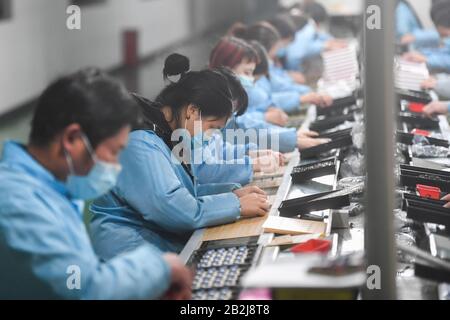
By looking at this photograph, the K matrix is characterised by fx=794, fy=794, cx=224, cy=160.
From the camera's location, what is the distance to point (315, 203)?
2609 mm

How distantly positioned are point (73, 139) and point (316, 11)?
21.9 feet

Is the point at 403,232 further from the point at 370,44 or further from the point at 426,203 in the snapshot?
the point at 370,44

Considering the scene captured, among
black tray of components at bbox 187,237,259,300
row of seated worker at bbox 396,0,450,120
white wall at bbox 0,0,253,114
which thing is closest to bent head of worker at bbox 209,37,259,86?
row of seated worker at bbox 396,0,450,120

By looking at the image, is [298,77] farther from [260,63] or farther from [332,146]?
[332,146]

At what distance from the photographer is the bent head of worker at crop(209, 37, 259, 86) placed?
→ 3420 millimetres

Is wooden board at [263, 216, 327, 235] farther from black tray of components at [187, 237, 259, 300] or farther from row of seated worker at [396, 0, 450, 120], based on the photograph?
row of seated worker at [396, 0, 450, 120]

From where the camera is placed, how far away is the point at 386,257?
1.74m

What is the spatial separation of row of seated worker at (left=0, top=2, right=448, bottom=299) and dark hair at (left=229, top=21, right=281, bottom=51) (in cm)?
1

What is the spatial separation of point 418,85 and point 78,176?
3.51 metres

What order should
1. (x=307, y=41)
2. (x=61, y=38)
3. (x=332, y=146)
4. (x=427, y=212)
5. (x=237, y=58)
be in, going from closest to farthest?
(x=427, y=212)
(x=237, y=58)
(x=332, y=146)
(x=307, y=41)
(x=61, y=38)

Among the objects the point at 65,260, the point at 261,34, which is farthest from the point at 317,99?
the point at 65,260

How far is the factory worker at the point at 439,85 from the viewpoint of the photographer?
4.84 m
